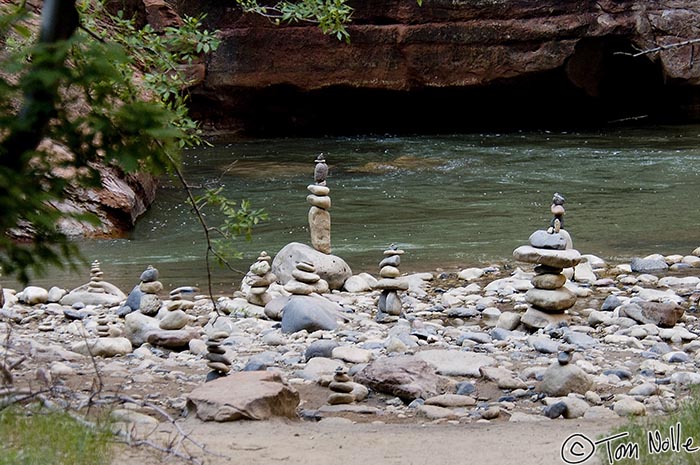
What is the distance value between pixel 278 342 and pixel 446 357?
128 centimetres

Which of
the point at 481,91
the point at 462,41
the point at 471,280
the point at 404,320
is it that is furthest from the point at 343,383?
the point at 481,91

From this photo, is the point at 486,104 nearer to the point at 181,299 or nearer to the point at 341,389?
the point at 181,299

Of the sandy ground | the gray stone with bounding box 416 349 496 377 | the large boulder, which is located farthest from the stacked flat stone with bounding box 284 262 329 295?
the sandy ground

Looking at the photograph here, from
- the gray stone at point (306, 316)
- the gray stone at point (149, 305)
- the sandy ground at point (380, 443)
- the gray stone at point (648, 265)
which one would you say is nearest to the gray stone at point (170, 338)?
the gray stone at point (149, 305)

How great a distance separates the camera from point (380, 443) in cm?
384

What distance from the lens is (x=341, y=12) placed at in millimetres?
5129

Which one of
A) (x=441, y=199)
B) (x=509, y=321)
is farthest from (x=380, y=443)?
(x=441, y=199)

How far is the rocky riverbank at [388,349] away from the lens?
15.4 feet

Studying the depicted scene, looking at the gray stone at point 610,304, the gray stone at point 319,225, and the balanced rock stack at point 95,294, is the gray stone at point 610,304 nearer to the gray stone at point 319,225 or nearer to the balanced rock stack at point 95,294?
the gray stone at point 319,225

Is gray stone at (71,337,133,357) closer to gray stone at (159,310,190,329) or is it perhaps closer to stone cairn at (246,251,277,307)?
gray stone at (159,310,190,329)

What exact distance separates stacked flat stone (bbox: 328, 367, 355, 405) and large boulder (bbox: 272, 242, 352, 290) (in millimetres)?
3055

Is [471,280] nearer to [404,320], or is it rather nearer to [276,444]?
[404,320]

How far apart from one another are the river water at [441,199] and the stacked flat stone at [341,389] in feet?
12.5

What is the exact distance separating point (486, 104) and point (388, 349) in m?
18.9
